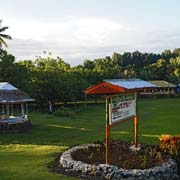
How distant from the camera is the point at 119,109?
14875 millimetres

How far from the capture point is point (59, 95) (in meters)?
55.1

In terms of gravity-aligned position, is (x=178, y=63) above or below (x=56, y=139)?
above

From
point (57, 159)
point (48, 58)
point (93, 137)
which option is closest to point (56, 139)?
point (93, 137)

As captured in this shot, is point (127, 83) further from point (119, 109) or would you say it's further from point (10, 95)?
point (10, 95)

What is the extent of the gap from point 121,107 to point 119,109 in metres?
0.23

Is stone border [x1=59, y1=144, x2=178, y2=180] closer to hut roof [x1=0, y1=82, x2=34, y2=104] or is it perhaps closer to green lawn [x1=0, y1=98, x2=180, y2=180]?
green lawn [x1=0, y1=98, x2=180, y2=180]

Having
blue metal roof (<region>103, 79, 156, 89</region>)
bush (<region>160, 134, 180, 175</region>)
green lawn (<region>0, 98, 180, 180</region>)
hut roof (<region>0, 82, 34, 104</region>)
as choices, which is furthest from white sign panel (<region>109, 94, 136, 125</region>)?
hut roof (<region>0, 82, 34, 104</region>)

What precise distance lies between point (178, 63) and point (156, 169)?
311ft

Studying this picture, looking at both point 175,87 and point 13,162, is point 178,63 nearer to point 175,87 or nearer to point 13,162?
point 175,87

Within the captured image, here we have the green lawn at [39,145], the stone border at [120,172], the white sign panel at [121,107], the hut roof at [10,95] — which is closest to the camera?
the stone border at [120,172]

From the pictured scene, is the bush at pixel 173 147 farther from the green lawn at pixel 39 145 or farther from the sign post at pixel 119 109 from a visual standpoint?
the green lawn at pixel 39 145

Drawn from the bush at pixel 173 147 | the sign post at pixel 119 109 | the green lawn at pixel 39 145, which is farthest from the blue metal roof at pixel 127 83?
the green lawn at pixel 39 145

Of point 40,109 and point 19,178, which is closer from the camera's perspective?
point 19,178

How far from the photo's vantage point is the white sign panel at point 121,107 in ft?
46.8
